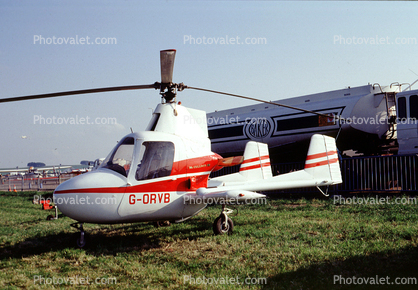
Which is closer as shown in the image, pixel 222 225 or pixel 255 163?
pixel 222 225

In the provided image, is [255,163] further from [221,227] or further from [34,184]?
[34,184]

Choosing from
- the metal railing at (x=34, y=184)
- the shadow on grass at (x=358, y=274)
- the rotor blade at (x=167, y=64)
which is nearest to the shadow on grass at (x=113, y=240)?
the shadow on grass at (x=358, y=274)

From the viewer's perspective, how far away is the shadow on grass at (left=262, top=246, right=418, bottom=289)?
4180 mm

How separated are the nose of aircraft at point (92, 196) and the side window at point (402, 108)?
11.4m

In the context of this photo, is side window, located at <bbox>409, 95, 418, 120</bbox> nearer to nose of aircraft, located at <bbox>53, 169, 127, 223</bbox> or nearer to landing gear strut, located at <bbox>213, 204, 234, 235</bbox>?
landing gear strut, located at <bbox>213, 204, 234, 235</bbox>

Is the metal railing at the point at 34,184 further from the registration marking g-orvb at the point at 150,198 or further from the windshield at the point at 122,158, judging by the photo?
the registration marking g-orvb at the point at 150,198

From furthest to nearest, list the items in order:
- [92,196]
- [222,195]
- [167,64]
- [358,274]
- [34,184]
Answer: [34,184]
[222,195]
[167,64]
[92,196]
[358,274]

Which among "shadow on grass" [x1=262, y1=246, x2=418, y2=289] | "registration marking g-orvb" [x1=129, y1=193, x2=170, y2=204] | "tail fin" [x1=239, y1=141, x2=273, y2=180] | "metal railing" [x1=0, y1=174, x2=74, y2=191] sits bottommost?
"metal railing" [x1=0, y1=174, x2=74, y2=191]

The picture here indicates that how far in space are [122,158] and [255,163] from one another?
4.23 metres

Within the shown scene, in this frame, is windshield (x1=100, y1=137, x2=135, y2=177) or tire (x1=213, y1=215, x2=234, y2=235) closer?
windshield (x1=100, y1=137, x2=135, y2=177)

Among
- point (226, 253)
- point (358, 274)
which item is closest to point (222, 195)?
point (226, 253)

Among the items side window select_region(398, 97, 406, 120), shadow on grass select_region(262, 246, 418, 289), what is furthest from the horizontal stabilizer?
side window select_region(398, 97, 406, 120)

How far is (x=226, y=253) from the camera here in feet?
19.3

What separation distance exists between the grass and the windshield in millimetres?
1593
